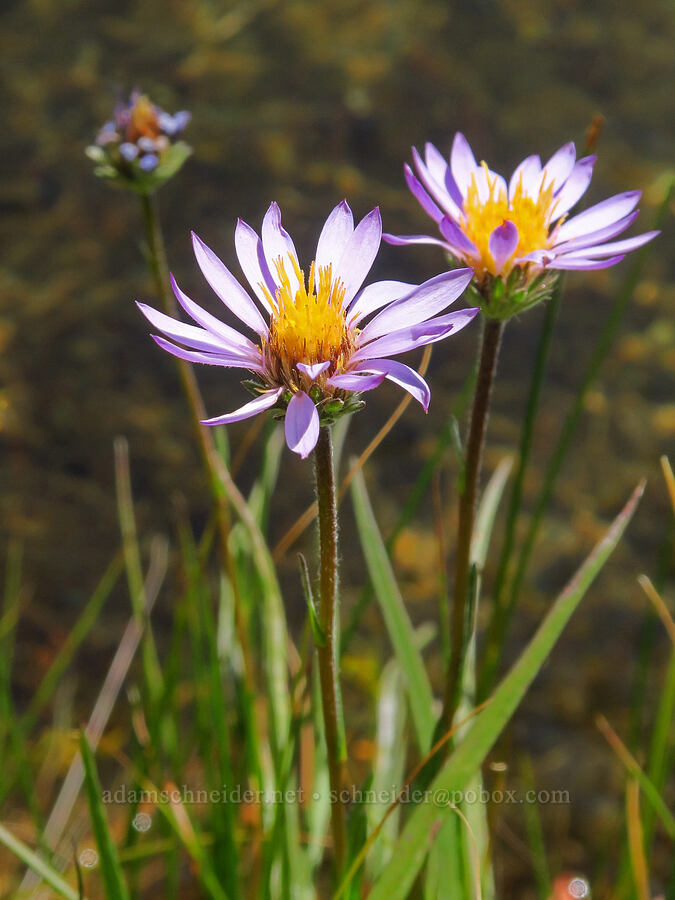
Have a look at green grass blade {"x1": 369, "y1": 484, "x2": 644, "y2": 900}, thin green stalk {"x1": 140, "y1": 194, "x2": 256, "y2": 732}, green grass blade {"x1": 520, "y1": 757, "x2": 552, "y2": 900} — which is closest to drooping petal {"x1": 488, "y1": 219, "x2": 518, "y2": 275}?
green grass blade {"x1": 369, "y1": 484, "x2": 644, "y2": 900}

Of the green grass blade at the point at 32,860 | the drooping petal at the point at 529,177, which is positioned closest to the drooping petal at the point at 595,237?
the drooping petal at the point at 529,177

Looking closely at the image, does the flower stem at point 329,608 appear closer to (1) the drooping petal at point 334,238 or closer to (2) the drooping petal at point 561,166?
(1) the drooping petal at point 334,238

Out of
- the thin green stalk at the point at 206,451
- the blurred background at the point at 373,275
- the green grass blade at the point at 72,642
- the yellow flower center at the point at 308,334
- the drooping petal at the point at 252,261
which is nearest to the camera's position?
the yellow flower center at the point at 308,334

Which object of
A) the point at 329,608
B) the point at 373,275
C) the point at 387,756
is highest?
the point at 373,275

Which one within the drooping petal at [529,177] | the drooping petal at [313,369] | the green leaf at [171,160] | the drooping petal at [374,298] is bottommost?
the drooping petal at [313,369]

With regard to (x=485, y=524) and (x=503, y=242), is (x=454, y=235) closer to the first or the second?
(x=503, y=242)

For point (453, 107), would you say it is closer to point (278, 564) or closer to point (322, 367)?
point (278, 564)

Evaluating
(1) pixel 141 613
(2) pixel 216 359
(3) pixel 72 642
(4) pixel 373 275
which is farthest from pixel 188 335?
(4) pixel 373 275
